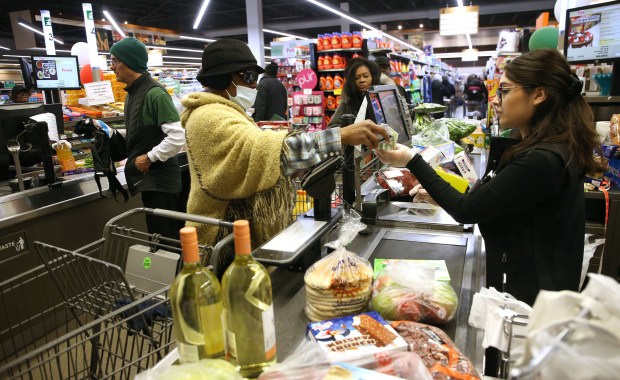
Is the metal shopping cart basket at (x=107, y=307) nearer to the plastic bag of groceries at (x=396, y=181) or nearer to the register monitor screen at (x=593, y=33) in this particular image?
the plastic bag of groceries at (x=396, y=181)

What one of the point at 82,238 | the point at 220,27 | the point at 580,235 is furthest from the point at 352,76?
the point at 220,27

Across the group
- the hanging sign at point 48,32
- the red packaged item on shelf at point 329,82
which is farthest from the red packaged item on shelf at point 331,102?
the hanging sign at point 48,32

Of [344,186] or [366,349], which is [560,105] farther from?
[366,349]

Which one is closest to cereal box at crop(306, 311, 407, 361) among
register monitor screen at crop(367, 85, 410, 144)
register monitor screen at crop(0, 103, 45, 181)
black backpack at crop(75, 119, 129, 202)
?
register monitor screen at crop(367, 85, 410, 144)

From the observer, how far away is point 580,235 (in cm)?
162

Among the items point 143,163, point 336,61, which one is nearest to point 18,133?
point 143,163

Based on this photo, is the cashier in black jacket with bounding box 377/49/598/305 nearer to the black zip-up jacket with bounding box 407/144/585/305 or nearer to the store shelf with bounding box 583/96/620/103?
the black zip-up jacket with bounding box 407/144/585/305

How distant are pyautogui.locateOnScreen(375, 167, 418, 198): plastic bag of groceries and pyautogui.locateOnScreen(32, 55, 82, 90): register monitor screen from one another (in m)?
3.38

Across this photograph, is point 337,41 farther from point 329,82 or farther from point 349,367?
point 349,367

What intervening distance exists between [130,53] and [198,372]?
9.10 ft

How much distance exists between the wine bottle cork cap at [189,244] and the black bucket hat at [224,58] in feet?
4.08

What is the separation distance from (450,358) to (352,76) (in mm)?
3817

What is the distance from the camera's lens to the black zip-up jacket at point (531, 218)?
4.90 ft

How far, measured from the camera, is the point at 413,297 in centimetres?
122
